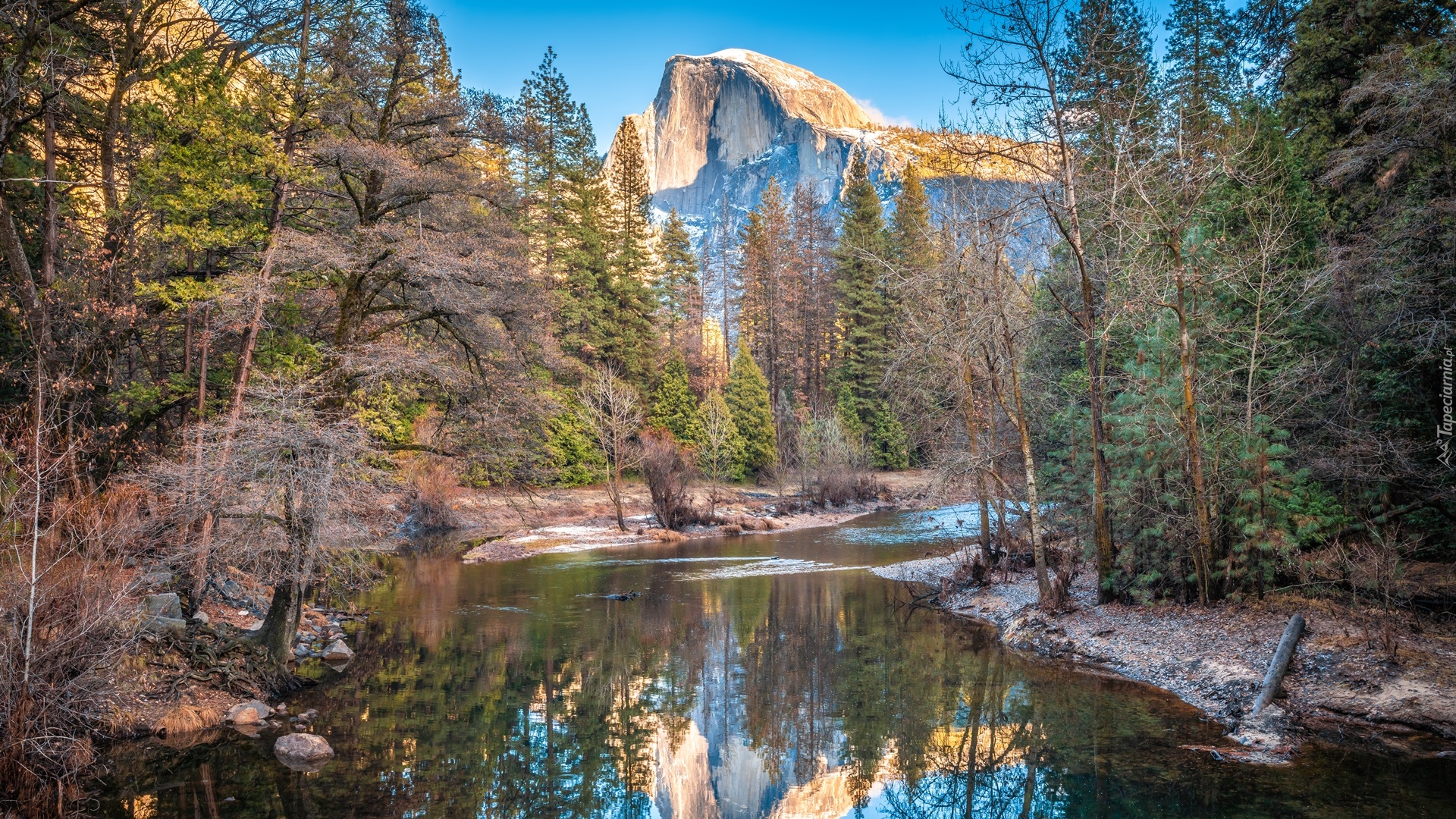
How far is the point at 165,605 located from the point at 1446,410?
1816 centimetres

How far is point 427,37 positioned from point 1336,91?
16.3 metres

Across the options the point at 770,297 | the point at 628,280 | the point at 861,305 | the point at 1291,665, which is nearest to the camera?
the point at 1291,665

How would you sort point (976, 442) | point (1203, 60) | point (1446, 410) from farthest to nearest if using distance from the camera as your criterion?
point (1203, 60), point (976, 442), point (1446, 410)

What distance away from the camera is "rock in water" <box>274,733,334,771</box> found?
8.64 meters

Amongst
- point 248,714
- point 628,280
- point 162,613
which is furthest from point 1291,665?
point 628,280

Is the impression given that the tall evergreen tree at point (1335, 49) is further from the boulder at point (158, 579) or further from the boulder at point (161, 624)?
the boulder at point (158, 579)

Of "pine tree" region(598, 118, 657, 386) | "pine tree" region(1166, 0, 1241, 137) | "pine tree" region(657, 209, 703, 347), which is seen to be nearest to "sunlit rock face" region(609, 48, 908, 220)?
"pine tree" region(657, 209, 703, 347)

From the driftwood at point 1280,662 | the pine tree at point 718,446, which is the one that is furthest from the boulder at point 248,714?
the pine tree at point 718,446

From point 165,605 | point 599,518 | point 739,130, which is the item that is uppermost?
point 739,130

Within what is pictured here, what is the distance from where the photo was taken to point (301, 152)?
48.3 ft

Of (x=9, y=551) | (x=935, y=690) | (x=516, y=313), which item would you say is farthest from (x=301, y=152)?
(x=935, y=690)

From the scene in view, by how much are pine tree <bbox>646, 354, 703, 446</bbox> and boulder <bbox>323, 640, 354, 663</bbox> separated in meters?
26.3

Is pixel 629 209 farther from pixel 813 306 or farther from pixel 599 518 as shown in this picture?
pixel 599 518

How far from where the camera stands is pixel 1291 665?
971cm
